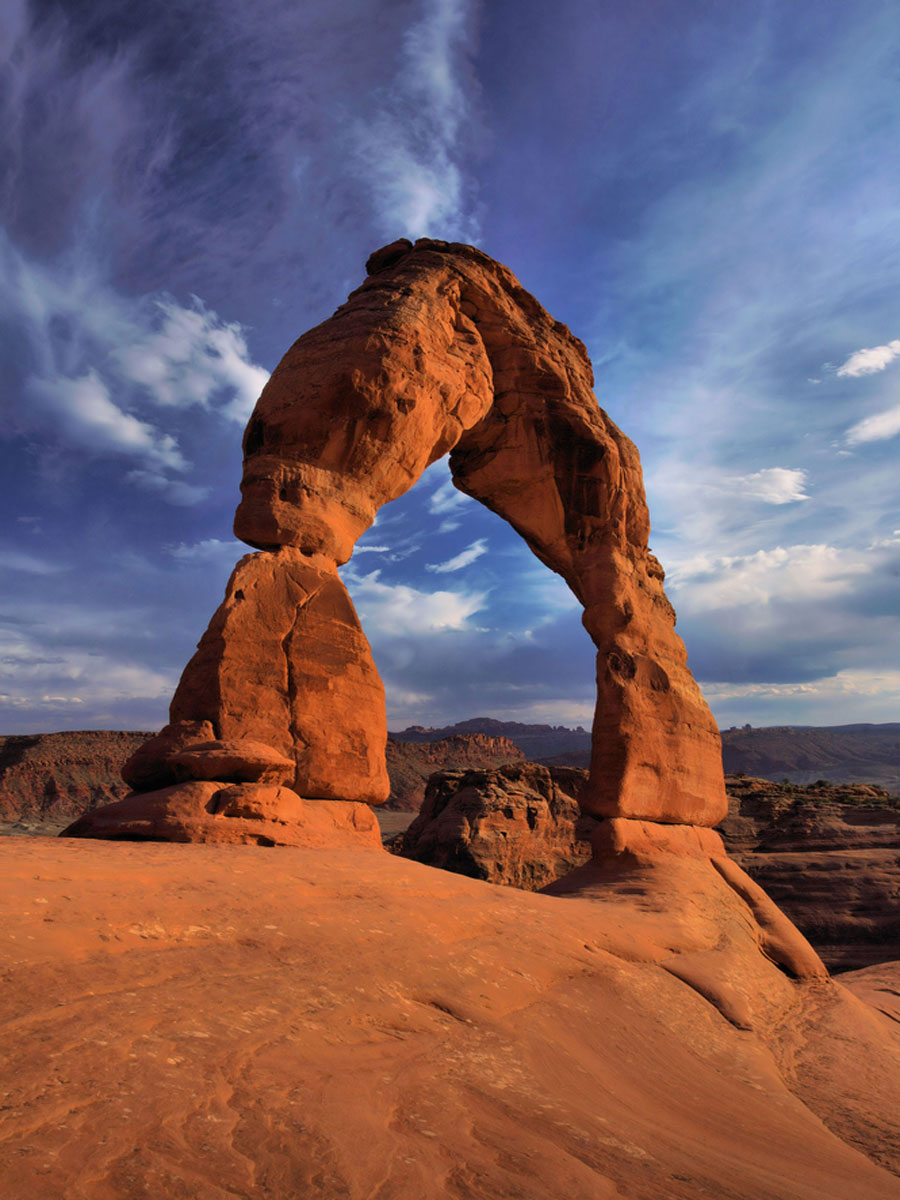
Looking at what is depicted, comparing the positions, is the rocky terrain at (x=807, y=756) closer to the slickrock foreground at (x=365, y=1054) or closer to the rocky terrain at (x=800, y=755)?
the rocky terrain at (x=800, y=755)

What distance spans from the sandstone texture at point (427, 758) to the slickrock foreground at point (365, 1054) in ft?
105

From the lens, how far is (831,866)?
14391mm

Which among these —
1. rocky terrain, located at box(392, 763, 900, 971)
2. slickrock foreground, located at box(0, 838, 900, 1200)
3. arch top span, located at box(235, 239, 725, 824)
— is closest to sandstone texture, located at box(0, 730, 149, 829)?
rocky terrain, located at box(392, 763, 900, 971)

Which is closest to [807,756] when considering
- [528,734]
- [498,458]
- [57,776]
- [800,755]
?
[800,755]

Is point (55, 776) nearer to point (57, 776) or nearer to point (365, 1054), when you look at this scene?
point (57, 776)

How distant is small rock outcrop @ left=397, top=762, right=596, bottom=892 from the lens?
13172mm

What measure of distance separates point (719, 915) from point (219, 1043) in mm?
6193

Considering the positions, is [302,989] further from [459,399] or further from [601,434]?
[601,434]

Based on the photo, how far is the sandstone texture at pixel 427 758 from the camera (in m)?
40.4

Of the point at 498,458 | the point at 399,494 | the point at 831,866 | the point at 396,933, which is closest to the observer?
the point at 396,933

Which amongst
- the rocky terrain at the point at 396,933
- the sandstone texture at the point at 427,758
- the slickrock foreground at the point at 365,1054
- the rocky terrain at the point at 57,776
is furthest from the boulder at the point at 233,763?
the sandstone texture at the point at 427,758

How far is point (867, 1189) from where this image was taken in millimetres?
2504

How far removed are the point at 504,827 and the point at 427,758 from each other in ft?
107

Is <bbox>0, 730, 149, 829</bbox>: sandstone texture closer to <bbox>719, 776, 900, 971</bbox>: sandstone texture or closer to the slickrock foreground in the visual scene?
<bbox>719, 776, 900, 971</bbox>: sandstone texture
